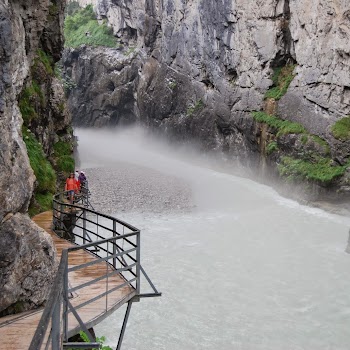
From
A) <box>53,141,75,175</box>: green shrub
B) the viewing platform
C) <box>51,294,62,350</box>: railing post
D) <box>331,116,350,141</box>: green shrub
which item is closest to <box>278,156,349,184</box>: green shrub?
<box>331,116,350,141</box>: green shrub

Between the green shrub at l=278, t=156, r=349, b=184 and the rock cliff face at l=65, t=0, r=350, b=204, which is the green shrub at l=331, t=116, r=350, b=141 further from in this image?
the green shrub at l=278, t=156, r=349, b=184

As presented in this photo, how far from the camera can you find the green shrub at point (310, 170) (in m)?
26.8

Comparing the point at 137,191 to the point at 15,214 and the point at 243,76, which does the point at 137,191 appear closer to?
the point at 243,76

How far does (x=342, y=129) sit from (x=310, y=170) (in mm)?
3309

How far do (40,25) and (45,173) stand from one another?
330 inches

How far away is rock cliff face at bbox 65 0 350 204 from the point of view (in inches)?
1103

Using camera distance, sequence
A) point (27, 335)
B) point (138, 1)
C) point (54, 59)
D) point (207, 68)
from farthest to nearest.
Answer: point (138, 1) < point (207, 68) < point (54, 59) < point (27, 335)

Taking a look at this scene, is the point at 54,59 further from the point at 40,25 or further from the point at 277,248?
the point at 277,248

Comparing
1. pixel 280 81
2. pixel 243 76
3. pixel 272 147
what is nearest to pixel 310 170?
pixel 272 147

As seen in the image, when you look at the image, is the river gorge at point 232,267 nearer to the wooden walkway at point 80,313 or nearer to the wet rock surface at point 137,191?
the wet rock surface at point 137,191

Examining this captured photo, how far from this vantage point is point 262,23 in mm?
34406

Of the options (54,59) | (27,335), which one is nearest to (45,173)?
(54,59)

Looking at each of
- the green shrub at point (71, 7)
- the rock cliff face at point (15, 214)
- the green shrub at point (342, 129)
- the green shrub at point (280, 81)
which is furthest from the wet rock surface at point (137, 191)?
the green shrub at point (71, 7)

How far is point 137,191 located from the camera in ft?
104
